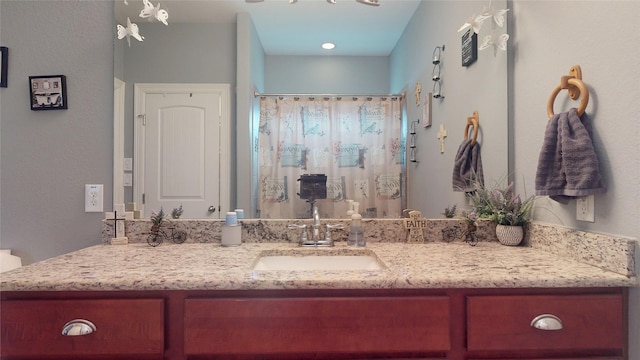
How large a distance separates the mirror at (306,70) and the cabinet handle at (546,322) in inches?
27.3

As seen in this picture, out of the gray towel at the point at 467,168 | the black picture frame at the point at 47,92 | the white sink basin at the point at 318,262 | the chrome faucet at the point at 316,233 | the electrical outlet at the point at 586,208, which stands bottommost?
the white sink basin at the point at 318,262

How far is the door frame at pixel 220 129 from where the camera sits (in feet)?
4.99

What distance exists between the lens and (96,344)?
0.90 metres

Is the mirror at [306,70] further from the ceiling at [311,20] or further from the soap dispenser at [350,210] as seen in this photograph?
the soap dispenser at [350,210]

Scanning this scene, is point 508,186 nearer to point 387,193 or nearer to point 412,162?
point 412,162

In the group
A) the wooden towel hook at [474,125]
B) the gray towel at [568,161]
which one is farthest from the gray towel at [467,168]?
the gray towel at [568,161]

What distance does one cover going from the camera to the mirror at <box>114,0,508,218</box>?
5.04ft

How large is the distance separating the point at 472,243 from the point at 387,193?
43 centimetres

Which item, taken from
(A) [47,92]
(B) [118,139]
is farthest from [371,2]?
(A) [47,92]

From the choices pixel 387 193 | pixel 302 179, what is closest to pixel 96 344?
pixel 302 179

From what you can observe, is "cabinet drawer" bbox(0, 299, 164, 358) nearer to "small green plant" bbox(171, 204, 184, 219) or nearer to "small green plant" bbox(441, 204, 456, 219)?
"small green plant" bbox(171, 204, 184, 219)

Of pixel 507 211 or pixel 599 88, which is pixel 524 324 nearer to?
pixel 507 211

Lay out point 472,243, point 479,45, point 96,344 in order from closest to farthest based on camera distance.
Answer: point 96,344, point 472,243, point 479,45

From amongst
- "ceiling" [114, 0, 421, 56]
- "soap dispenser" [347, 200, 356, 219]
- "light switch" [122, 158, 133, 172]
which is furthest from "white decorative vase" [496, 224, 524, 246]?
"light switch" [122, 158, 133, 172]
